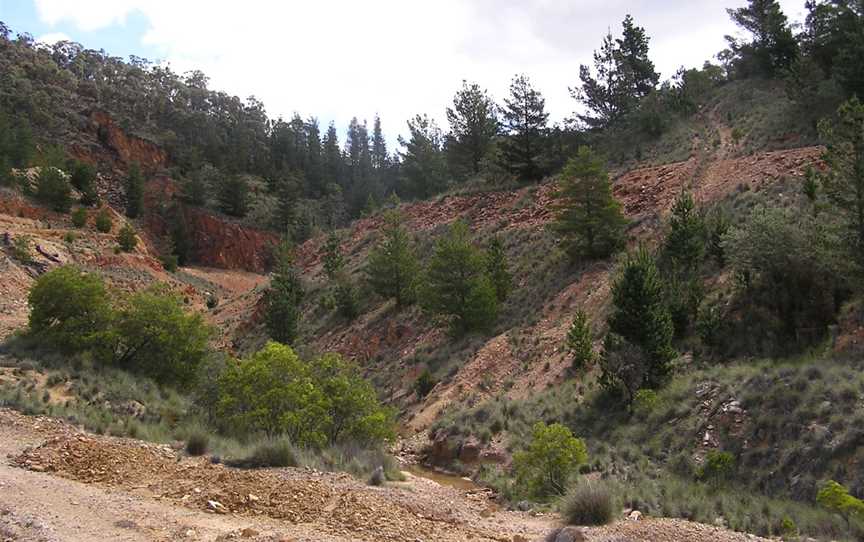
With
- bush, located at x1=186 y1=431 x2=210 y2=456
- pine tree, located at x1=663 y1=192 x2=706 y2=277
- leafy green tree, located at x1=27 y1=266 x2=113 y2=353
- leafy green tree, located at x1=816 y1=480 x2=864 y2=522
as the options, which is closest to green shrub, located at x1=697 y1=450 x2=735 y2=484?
leafy green tree, located at x1=816 y1=480 x2=864 y2=522

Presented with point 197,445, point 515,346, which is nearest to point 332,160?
point 515,346

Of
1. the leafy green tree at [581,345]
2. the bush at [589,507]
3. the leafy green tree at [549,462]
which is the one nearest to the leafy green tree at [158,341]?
the leafy green tree at [549,462]

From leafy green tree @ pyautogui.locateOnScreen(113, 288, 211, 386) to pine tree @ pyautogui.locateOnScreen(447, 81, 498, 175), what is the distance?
34.9 m

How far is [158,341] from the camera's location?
20.2 m

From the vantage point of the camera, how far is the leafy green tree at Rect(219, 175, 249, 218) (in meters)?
64.5

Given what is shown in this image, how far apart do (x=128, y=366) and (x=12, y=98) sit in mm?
57234

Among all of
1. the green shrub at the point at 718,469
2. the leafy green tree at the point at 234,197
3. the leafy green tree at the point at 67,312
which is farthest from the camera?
the leafy green tree at the point at 234,197

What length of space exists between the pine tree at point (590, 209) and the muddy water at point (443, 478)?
14.5 m

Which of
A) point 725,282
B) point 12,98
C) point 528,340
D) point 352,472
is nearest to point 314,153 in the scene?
point 12,98

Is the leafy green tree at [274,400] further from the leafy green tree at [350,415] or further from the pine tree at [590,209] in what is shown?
the pine tree at [590,209]

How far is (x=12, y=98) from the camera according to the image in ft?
205

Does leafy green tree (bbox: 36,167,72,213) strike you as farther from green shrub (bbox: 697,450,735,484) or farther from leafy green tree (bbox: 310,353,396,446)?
green shrub (bbox: 697,450,735,484)

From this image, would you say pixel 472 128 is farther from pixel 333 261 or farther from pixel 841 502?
pixel 841 502

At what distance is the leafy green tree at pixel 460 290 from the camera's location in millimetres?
29203
